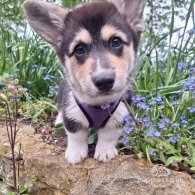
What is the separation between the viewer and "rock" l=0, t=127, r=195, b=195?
122 inches

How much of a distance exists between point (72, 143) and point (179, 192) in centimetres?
94

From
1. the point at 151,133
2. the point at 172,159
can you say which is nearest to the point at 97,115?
the point at 151,133

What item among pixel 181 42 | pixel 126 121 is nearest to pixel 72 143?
pixel 126 121

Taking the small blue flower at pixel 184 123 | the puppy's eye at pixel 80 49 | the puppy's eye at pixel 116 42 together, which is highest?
the puppy's eye at pixel 116 42

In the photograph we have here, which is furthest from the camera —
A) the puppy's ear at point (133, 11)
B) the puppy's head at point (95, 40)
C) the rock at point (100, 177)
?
the puppy's ear at point (133, 11)

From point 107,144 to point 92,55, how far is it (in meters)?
0.78

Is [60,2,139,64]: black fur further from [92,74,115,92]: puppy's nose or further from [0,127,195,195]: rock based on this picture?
[0,127,195,195]: rock

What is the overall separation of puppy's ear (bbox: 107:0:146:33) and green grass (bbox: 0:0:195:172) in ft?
2.10

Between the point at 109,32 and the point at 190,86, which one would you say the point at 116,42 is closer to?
the point at 109,32

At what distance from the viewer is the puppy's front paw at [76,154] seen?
3.32m

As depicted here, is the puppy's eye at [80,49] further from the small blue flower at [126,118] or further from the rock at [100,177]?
the rock at [100,177]

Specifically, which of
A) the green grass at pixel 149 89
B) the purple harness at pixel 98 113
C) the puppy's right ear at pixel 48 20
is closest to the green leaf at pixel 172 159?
the green grass at pixel 149 89

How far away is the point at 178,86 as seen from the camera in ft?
13.0

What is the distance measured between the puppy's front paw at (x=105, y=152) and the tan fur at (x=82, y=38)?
0.83 m
